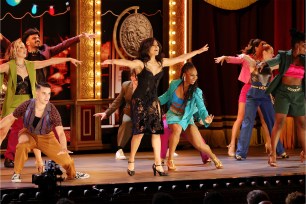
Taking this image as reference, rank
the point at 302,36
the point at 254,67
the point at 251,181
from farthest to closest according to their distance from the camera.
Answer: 1. the point at 254,67
2. the point at 302,36
3. the point at 251,181

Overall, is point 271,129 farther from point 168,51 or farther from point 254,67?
point 168,51

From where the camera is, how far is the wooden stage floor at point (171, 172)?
30.7 ft

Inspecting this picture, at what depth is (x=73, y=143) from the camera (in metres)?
12.0

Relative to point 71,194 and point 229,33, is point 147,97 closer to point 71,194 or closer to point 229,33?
point 71,194

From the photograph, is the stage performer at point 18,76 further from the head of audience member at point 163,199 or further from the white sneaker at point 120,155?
the head of audience member at point 163,199

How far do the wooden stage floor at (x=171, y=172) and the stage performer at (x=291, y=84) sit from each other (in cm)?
49

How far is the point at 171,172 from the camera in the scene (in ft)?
33.0

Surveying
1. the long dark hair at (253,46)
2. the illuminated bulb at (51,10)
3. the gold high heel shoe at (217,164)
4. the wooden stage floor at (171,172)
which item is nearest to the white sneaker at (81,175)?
the wooden stage floor at (171,172)

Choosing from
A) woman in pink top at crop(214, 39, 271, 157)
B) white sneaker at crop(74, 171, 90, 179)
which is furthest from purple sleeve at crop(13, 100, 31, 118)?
woman in pink top at crop(214, 39, 271, 157)

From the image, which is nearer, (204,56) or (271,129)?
(271,129)

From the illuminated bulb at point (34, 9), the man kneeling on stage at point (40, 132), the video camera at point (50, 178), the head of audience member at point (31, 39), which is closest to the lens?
the video camera at point (50, 178)

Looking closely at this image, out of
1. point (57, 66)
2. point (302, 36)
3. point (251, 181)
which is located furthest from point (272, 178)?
point (57, 66)

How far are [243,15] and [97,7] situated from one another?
226 cm

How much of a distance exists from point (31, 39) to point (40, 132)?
1.71m
